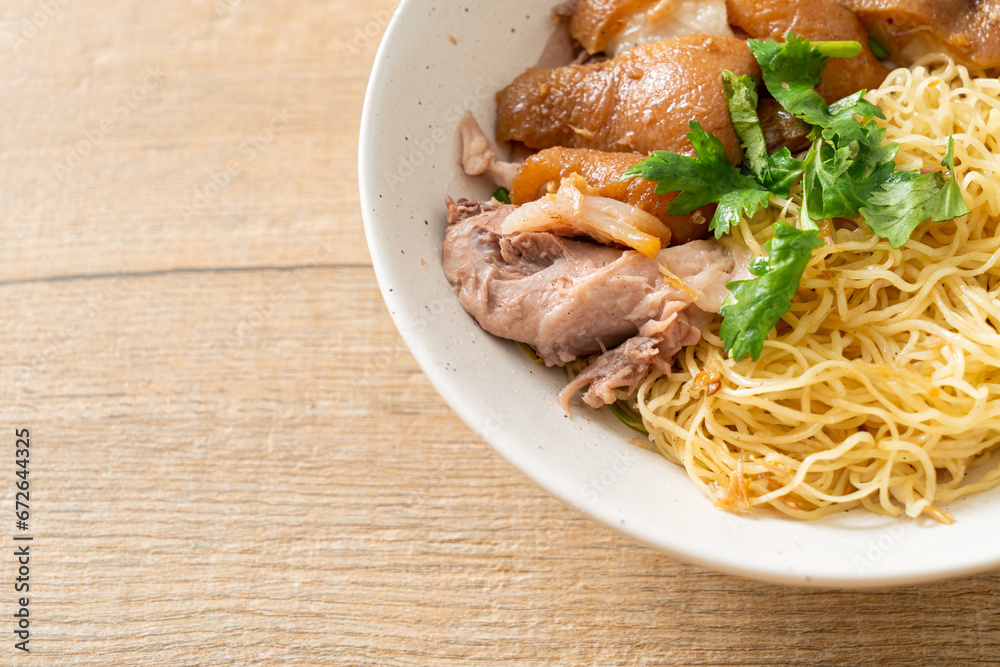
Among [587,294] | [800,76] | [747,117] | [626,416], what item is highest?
[800,76]

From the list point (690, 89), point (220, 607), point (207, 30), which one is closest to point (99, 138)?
point (207, 30)

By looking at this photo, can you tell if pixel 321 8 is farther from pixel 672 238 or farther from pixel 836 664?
pixel 836 664

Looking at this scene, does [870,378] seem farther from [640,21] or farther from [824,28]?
[640,21]

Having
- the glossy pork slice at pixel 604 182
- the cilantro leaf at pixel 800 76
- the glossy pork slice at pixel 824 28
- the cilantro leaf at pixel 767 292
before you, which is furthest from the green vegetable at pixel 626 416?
the glossy pork slice at pixel 824 28

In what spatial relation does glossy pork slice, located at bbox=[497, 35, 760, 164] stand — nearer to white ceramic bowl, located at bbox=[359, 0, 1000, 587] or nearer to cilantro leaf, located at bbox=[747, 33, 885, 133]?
cilantro leaf, located at bbox=[747, 33, 885, 133]

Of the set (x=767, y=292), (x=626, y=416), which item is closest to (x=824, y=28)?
(x=767, y=292)

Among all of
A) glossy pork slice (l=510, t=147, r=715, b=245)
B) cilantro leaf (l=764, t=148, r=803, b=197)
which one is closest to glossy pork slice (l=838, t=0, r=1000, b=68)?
cilantro leaf (l=764, t=148, r=803, b=197)

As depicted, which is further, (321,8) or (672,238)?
(321,8)
